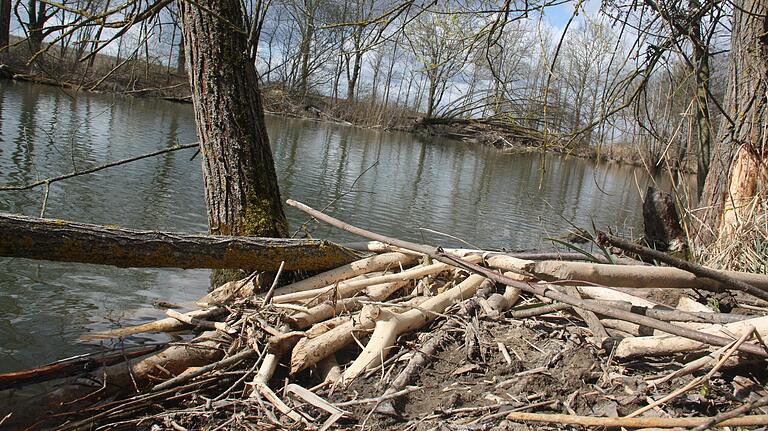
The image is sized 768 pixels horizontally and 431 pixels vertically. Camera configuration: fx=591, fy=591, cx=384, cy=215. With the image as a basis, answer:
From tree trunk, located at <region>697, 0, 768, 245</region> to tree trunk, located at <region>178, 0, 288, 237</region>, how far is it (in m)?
3.97

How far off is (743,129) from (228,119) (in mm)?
4581

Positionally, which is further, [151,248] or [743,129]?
[743,129]

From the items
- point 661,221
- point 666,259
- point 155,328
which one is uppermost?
point 666,259

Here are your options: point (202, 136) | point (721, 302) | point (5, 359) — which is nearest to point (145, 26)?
point (202, 136)

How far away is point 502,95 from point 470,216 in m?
5.64

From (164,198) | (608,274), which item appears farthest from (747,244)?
(164,198)

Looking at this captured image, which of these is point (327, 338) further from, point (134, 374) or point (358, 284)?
point (134, 374)

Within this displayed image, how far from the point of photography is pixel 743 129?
17.8 feet

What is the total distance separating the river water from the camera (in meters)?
4.29

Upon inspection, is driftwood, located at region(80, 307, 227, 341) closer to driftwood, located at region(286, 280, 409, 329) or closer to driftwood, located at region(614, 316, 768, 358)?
driftwood, located at region(286, 280, 409, 329)

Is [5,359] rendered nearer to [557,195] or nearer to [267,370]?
[267,370]

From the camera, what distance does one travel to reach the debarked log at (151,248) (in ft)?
9.82

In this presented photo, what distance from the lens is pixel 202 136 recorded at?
424 cm

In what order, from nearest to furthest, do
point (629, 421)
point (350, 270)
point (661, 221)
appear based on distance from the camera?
point (629, 421) < point (350, 270) < point (661, 221)
